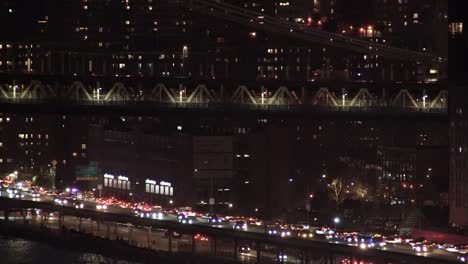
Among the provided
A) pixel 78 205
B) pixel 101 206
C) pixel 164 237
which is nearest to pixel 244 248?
pixel 164 237

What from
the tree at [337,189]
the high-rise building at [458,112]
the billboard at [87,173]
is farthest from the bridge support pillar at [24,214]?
the high-rise building at [458,112]

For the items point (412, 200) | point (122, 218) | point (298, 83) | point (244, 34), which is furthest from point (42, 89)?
point (244, 34)

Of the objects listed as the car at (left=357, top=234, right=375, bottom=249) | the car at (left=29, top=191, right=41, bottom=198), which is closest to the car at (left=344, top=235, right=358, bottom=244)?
the car at (left=357, top=234, right=375, bottom=249)

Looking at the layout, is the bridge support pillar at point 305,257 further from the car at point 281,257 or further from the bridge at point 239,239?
the car at point 281,257

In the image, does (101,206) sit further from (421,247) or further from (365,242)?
(421,247)

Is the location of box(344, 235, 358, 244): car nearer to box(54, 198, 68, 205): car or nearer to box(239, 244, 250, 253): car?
box(239, 244, 250, 253): car

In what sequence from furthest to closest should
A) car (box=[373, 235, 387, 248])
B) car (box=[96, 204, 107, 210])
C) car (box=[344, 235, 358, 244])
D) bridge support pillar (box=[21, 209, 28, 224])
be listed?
1. bridge support pillar (box=[21, 209, 28, 224])
2. car (box=[96, 204, 107, 210])
3. car (box=[344, 235, 358, 244])
4. car (box=[373, 235, 387, 248])
